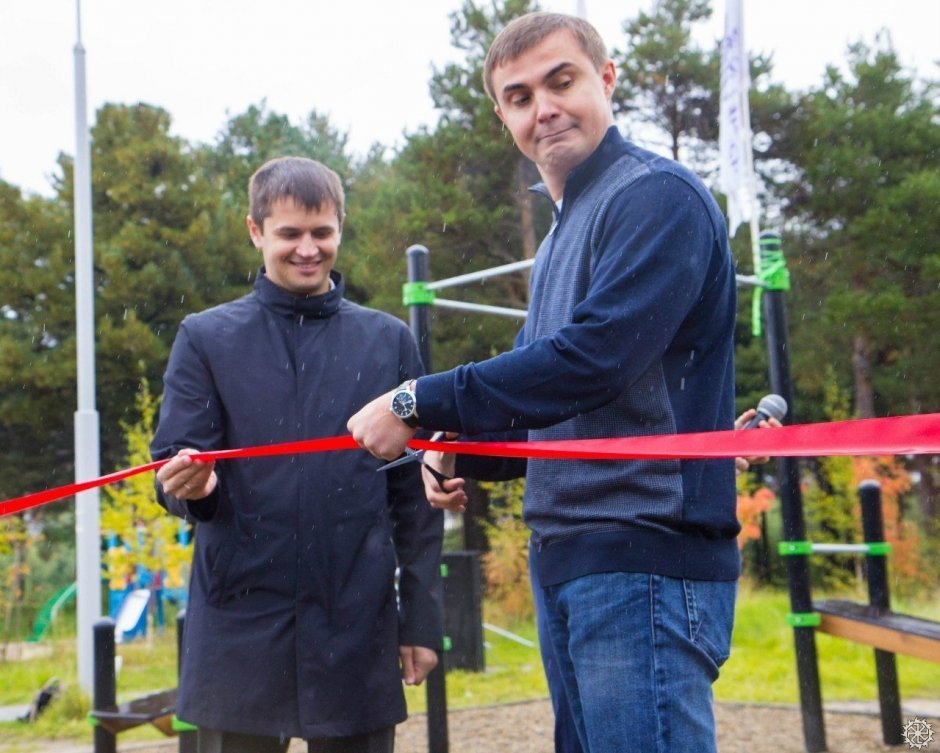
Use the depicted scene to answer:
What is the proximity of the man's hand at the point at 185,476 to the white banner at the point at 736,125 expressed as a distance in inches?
256

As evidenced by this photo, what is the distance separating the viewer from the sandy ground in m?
5.99

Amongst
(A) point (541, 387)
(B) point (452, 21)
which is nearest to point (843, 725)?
(A) point (541, 387)

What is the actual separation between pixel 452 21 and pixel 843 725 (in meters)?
14.3

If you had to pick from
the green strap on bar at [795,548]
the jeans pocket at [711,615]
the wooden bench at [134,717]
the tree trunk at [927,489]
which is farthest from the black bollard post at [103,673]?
the tree trunk at [927,489]

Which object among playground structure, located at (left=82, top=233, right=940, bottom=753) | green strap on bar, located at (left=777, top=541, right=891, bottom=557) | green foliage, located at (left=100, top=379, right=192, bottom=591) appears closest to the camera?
playground structure, located at (left=82, top=233, right=940, bottom=753)

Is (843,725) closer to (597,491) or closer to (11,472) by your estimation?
(597,491)

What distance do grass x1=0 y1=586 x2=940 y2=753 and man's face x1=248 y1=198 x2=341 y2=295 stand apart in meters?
5.31

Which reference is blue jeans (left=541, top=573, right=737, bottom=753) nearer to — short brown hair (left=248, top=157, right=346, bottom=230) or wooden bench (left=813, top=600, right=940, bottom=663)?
short brown hair (left=248, top=157, right=346, bottom=230)

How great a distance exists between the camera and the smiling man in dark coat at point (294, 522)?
108 inches

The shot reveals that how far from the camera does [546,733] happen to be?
650cm

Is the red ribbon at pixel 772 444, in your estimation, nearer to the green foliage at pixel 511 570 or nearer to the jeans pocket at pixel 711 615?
the jeans pocket at pixel 711 615

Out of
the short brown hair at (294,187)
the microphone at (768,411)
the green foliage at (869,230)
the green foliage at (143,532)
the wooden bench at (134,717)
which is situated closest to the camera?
the short brown hair at (294,187)

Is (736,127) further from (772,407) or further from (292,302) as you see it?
(292,302)

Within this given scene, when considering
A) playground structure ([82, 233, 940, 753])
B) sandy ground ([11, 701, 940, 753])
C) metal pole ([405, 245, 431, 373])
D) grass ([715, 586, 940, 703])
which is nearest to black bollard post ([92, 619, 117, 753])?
playground structure ([82, 233, 940, 753])
